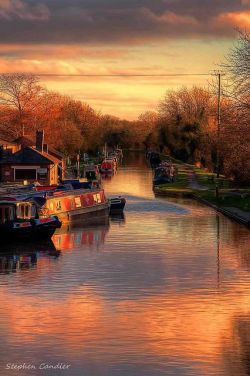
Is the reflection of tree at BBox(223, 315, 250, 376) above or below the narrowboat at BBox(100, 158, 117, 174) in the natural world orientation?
below

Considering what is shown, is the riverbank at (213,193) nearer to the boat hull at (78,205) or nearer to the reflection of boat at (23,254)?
the boat hull at (78,205)

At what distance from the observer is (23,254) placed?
4806cm

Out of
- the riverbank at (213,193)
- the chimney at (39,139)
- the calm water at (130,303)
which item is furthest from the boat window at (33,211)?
the chimney at (39,139)

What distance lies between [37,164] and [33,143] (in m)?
23.1

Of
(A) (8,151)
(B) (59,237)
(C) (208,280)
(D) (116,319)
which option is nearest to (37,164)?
(A) (8,151)

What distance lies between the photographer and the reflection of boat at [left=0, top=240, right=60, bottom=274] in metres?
43.3

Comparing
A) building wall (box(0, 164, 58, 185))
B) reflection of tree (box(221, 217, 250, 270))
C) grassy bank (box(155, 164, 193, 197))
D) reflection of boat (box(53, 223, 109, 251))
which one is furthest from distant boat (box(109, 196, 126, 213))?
building wall (box(0, 164, 58, 185))

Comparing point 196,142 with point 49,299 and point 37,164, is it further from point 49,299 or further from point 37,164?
point 49,299

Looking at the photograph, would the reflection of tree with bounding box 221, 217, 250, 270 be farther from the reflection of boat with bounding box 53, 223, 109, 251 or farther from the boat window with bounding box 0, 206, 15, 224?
the boat window with bounding box 0, 206, 15, 224

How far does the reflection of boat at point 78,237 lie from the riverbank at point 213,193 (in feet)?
34.7

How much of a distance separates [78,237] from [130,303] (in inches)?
945

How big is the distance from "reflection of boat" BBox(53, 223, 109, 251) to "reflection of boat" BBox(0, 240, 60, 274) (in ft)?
3.07

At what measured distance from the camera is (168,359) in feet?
79.8

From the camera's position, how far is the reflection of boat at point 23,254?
43.3m
